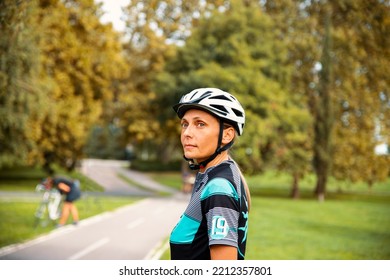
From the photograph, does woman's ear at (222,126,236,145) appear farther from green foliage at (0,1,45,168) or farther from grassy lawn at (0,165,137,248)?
grassy lawn at (0,165,137,248)

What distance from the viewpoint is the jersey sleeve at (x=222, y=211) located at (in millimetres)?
1879

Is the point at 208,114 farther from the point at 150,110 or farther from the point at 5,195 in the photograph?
the point at 5,195

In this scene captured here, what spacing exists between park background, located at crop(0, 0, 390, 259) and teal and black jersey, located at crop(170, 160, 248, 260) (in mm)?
4632

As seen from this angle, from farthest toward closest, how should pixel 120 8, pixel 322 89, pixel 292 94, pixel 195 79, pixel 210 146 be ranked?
pixel 292 94 < pixel 322 89 < pixel 195 79 < pixel 120 8 < pixel 210 146

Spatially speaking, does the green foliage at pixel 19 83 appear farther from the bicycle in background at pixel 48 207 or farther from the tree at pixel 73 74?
the bicycle in background at pixel 48 207

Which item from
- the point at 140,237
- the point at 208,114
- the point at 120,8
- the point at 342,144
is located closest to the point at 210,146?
the point at 208,114

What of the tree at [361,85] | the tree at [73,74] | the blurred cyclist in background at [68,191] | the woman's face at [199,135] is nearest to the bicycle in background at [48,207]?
the blurred cyclist in background at [68,191]

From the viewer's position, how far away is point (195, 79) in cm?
1191

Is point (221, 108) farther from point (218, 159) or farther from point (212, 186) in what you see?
point (212, 186)

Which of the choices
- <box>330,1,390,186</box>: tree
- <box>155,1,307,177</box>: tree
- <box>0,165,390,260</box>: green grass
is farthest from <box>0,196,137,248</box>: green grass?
<box>330,1,390,186</box>: tree

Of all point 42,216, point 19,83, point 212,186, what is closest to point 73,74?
point 42,216

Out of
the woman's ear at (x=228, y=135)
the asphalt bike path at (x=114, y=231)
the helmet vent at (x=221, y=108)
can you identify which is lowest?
the asphalt bike path at (x=114, y=231)

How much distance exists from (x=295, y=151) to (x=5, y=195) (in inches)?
423

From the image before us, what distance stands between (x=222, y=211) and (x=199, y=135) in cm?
43
